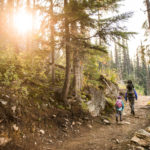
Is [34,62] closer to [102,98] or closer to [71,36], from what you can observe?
[71,36]

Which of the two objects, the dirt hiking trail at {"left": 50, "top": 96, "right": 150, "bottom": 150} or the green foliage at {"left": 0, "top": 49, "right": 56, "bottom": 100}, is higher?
the green foliage at {"left": 0, "top": 49, "right": 56, "bottom": 100}

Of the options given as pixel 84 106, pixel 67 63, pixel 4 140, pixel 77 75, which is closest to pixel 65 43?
pixel 67 63

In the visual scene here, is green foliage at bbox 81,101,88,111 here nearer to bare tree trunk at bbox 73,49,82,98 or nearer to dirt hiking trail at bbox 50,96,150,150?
bare tree trunk at bbox 73,49,82,98

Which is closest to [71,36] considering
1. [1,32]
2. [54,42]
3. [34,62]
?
[54,42]

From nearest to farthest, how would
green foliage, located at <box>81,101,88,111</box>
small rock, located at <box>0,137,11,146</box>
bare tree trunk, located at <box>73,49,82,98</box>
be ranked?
small rock, located at <box>0,137,11,146</box> → green foliage, located at <box>81,101,88,111</box> → bare tree trunk, located at <box>73,49,82,98</box>

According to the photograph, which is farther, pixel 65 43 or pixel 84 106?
pixel 84 106

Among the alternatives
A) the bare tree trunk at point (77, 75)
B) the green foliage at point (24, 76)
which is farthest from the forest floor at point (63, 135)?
the bare tree trunk at point (77, 75)

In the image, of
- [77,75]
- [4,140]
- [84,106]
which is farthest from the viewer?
[77,75]

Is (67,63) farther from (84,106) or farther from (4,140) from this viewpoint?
(4,140)

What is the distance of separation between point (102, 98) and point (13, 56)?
245 inches

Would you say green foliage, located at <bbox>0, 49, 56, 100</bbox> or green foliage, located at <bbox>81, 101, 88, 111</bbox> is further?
green foliage, located at <bbox>81, 101, 88, 111</bbox>

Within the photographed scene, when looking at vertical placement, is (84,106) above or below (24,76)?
below

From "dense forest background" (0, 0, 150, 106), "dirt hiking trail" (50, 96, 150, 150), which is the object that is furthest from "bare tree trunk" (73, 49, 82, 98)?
"dirt hiking trail" (50, 96, 150, 150)

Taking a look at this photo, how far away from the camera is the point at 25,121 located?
14.4 feet
